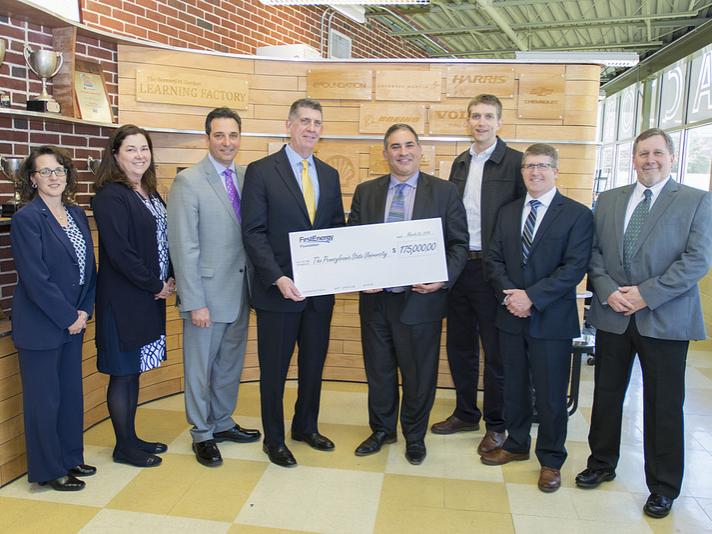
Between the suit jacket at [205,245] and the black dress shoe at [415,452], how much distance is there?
1136 mm

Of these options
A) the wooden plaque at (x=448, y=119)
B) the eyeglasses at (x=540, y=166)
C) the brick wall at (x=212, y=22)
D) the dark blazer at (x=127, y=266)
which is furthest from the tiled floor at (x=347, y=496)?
the brick wall at (x=212, y=22)

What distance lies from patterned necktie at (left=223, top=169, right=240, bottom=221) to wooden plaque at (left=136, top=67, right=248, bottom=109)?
4.28 feet

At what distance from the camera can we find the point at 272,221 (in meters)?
2.95

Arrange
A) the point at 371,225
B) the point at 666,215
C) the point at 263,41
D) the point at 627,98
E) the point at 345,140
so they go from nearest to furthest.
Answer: the point at 666,215 → the point at 371,225 → the point at 345,140 → the point at 263,41 → the point at 627,98

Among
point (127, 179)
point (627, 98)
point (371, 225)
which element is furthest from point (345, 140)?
point (627, 98)

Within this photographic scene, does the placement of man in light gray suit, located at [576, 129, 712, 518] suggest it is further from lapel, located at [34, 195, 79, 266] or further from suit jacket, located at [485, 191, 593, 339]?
lapel, located at [34, 195, 79, 266]

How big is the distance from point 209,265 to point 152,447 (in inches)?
41.8

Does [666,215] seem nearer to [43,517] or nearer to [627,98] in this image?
[43,517]

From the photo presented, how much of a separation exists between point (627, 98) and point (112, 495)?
1249 centimetres

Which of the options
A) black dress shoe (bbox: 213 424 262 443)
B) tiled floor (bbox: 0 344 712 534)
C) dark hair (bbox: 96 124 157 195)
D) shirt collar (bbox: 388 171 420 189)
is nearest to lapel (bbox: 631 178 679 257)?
shirt collar (bbox: 388 171 420 189)

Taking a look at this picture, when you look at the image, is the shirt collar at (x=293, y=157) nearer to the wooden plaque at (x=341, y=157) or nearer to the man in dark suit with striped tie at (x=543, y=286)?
the man in dark suit with striped tie at (x=543, y=286)

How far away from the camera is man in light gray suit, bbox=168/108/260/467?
2939mm

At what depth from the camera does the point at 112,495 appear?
2.77 metres

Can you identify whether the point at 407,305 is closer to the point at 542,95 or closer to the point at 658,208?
the point at 658,208
